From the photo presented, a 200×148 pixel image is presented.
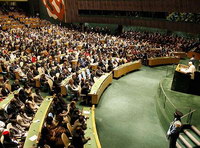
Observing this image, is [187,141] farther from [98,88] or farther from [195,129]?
[98,88]

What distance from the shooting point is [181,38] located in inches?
749

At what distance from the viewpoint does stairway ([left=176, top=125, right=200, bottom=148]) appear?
19.0ft

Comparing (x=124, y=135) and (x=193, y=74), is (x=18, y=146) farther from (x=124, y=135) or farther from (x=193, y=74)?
(x=193, y=74)

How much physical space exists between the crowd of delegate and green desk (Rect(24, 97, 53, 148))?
24cm

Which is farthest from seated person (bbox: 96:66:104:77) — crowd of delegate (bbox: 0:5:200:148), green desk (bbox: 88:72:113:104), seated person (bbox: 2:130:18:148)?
seated person (bbox: 2:130:18:148)

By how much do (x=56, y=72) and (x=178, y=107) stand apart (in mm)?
6460

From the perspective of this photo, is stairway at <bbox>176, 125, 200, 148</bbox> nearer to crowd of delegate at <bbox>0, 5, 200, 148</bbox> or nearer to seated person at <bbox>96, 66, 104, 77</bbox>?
crowd of delegate at <bbox>0, 5, 200, 148</bbox>

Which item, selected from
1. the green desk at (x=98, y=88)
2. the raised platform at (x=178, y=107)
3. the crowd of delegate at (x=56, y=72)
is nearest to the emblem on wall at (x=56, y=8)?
the crowd of delegate at (x=56, y=72)

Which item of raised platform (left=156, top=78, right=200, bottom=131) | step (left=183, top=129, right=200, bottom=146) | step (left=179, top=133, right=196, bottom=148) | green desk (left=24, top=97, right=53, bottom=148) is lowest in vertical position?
step (left=179, top=133, right=196, bottom=148)

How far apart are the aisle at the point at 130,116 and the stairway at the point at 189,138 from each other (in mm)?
502

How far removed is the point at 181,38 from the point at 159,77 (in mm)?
8523

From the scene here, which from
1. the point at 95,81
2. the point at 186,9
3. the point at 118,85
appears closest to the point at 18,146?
the point at 95,81

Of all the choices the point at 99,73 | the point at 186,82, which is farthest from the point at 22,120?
the point at 186,82

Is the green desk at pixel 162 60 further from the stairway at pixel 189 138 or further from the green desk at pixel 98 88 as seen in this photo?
the stairway at pixel 189 138
